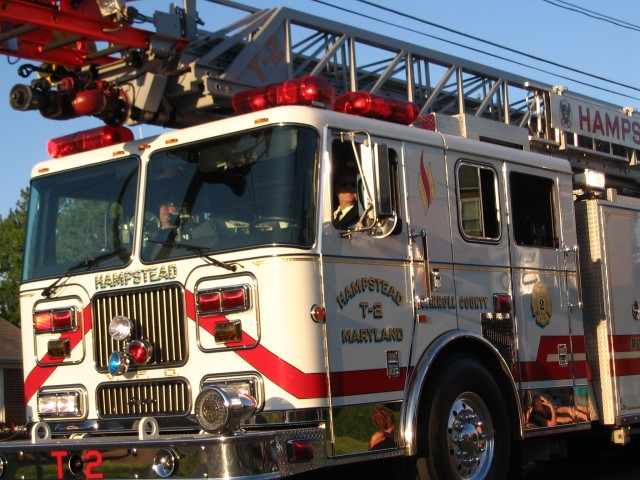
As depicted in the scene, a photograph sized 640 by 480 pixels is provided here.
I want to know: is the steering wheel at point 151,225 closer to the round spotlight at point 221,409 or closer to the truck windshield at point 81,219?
the truck windshield at point 81,219

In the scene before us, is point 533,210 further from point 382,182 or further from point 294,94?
point 294,94

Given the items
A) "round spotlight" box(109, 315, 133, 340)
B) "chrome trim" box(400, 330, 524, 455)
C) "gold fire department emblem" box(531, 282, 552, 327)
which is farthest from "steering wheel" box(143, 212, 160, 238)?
"gold fire department emblem" box(531, 282, 552, 327)

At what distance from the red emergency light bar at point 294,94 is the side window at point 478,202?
1259mm

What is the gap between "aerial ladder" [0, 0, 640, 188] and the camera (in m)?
7.25

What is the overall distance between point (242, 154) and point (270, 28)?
1999 mm

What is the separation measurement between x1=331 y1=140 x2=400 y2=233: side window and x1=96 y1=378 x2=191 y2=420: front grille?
1.40 m

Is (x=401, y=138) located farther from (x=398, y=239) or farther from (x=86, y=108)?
Result: (x=86, y=108)

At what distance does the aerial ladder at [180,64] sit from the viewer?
7.25 meters

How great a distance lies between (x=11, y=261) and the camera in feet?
145

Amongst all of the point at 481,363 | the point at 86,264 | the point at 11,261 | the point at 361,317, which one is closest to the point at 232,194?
the point at 361,317

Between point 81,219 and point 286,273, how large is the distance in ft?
6.52

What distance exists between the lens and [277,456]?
5.54 metres

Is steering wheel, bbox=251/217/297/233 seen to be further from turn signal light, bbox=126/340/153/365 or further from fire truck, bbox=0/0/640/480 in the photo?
turn signal light, bbox=126/340/153/365

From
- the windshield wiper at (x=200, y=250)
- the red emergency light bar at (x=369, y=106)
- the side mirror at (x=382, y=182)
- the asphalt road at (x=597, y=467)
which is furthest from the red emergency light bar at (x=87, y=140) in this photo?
the asphalt road at (x=597, y=467)
